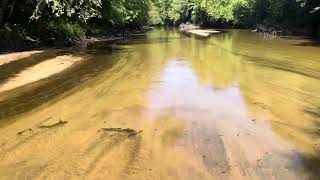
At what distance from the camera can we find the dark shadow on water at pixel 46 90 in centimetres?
1233

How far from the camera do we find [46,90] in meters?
14.9

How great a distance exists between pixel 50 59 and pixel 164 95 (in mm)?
11377

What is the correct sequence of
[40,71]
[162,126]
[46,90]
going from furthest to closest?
[40,71] < [46,90] < [162,126]

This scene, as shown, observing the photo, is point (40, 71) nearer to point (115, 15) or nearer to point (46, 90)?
point (46, 90)

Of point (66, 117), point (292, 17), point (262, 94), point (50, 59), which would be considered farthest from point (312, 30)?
point (66, 117)

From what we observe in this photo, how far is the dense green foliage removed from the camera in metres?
29.5

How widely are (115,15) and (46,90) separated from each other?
33.5m

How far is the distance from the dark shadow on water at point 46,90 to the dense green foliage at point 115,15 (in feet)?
28.8

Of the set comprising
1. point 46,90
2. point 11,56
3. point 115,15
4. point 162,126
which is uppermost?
point 115,15

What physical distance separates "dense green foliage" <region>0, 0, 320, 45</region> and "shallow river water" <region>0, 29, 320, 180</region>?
38.2ft

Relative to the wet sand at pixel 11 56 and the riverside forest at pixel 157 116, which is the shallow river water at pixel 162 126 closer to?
the riverside forest at pixel 157 116

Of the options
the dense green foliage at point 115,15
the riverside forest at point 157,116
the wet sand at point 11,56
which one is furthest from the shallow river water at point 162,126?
the dense green foliage at point 115,15

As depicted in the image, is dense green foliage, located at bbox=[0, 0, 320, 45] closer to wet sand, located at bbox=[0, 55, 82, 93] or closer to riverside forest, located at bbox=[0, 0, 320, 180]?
riverside forest, located at bbox=[0, 0, 320, 180]

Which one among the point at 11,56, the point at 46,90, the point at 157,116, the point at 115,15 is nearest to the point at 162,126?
the point at 157,116
